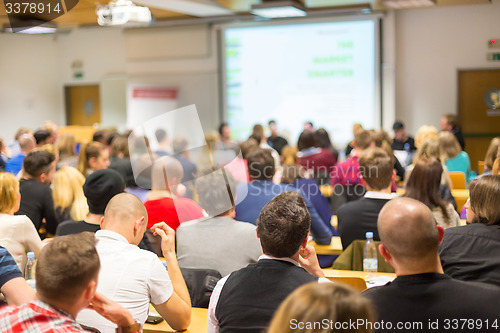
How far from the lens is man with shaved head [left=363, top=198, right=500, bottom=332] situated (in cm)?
179

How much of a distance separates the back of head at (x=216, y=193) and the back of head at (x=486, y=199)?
144 centimetres

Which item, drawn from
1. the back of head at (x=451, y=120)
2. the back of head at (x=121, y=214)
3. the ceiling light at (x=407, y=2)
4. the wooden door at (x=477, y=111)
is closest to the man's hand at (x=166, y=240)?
the back of head at (x=121, y=214)

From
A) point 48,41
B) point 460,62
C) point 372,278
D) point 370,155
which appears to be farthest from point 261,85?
point 372,278

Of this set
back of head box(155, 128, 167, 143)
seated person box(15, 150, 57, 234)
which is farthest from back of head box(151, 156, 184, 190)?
back of head box(155, 128, 167, 143)

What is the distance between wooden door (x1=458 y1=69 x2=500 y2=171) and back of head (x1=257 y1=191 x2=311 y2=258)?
30.2 feet

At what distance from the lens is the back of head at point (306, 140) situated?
6.88m

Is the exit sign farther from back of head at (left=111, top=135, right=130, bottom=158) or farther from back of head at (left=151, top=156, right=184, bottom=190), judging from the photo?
back of head at (left=151, top=156, right=184, bottom=190)

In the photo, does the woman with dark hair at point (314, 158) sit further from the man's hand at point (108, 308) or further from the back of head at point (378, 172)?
the man's hand at point (108, 308)

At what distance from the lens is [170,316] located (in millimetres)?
2422

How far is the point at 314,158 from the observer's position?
22.8 feet

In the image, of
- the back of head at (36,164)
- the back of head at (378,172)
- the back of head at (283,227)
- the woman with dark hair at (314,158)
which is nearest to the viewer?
the back of head at (283,227)

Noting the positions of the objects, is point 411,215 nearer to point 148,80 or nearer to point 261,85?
point 261,85

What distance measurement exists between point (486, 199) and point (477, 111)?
8440 mm

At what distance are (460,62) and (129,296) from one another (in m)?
9.59
